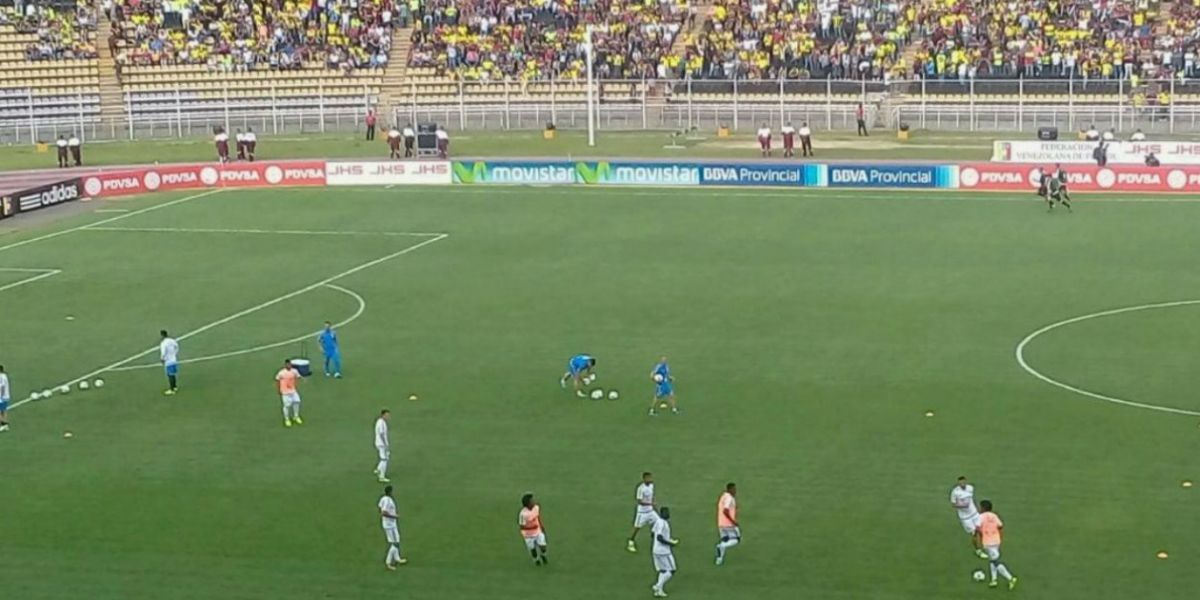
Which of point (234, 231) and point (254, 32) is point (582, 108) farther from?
point (234, 231)

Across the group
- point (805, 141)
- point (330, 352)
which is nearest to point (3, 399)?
point (330, 352)

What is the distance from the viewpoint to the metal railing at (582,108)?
Result: 9006cm

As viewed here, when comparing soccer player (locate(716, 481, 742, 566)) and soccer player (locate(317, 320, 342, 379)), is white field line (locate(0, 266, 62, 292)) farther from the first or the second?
soccer player (locate(716, 481, 742, 566))

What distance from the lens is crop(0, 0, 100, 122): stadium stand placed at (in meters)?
93.9

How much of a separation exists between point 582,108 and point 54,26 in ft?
97.9

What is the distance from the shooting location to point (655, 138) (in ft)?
295

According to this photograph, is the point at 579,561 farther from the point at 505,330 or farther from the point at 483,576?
the point at 505,330

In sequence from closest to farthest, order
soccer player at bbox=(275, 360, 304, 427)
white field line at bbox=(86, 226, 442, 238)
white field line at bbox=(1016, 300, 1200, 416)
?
white field line at bbox=(1016, 300, 1200, 416)
soccer player at bbox=(275, 360, 304, 427)
white field line at bbox=(86, 226, 442, 238)

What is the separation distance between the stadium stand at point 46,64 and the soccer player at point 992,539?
7506cm

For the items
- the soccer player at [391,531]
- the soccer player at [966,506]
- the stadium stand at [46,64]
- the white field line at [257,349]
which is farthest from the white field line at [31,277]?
the stadium stand at [46,64]

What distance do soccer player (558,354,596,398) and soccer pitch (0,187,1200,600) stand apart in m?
0.70

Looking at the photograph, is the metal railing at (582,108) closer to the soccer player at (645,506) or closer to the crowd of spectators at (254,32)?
the crowd of spectators at (254,32)

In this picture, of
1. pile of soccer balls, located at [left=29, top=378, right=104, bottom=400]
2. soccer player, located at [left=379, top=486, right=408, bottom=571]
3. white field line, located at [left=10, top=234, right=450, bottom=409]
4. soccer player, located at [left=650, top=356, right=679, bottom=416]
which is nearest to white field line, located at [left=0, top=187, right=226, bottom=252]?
white field line, located at [left=10, top=234, right=450, bottom=409]

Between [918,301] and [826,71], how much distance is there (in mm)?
47744
